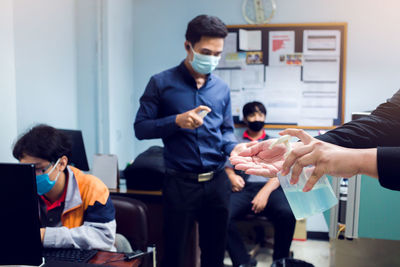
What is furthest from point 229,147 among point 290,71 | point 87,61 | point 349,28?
point 349,28

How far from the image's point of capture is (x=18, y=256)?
3.28ft

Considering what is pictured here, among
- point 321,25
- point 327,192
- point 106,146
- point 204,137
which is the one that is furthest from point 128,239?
point 321,25

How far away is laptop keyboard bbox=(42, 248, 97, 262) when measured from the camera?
128 centimetres

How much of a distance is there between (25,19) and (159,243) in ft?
5.53

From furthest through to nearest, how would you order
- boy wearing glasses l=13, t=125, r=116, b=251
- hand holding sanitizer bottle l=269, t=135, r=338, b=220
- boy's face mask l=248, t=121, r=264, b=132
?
boy's face mask l=248, t=121, r=264, b=132 → boy wearing glasses l=13, t=125, r=116, b=251 → hand holding sanitizer bottle l=269, t=135, r=338, b=220

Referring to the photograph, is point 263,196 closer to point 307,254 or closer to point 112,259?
point 307,254

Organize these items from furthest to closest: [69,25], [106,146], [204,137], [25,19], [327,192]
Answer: [106,146], [69,25], [25,19], [204,137], [327,192]

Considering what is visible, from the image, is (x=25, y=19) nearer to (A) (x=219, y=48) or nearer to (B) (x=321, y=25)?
(A) (x=219, y=48)

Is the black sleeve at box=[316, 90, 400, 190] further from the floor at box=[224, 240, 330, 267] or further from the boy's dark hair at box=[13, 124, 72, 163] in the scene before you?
the floor at box=[224, 240, 330, 267]

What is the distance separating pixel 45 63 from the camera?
2643 millimetres

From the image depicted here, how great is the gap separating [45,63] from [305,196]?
2.24 m

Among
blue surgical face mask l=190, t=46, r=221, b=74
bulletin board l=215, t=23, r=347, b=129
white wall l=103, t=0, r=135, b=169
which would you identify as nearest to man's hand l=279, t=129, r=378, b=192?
blue surgical face mask l=190, t=46, r=221, b=74

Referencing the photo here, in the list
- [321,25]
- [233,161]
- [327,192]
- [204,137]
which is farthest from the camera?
[321,25]

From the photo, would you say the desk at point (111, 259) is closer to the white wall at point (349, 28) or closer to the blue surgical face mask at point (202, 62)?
the blue surgical face mask at point (202, 62)
